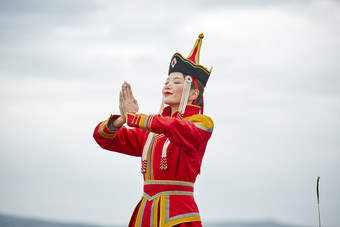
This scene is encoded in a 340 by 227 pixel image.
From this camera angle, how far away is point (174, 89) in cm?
509

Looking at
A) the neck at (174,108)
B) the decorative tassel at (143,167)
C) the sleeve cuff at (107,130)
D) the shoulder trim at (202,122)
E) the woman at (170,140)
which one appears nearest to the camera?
the woman at (170,140)

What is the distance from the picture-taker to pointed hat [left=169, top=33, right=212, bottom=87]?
17.0 ft

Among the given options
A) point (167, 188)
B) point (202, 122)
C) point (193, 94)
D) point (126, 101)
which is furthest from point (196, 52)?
point (167, 188)

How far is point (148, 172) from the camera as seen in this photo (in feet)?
16.1

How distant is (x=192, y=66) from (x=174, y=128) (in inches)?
37.0

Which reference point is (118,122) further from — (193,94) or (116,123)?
(193,94)

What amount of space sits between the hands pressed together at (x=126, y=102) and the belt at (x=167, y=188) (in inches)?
27.5

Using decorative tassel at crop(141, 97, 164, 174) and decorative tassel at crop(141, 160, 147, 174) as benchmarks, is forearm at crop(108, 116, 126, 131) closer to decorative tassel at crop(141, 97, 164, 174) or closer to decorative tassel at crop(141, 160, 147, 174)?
decorative tassel at crop(141, 97, 164, 174)

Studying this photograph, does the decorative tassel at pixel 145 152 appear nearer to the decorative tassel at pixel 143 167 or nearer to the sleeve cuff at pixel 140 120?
the decorative tassel at pixel 143 167

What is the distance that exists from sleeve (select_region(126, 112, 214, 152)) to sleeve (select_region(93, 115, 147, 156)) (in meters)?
0.51

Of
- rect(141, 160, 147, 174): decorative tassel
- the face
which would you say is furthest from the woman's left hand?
rect(141, 160, 147, 174): decorative tassel

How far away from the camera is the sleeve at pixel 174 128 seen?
14.7 feet

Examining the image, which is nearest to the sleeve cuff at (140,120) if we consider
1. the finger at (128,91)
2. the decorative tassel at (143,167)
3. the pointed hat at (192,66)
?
the finger at (128,91)

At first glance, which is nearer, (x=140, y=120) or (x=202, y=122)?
(x=140, y=120)
